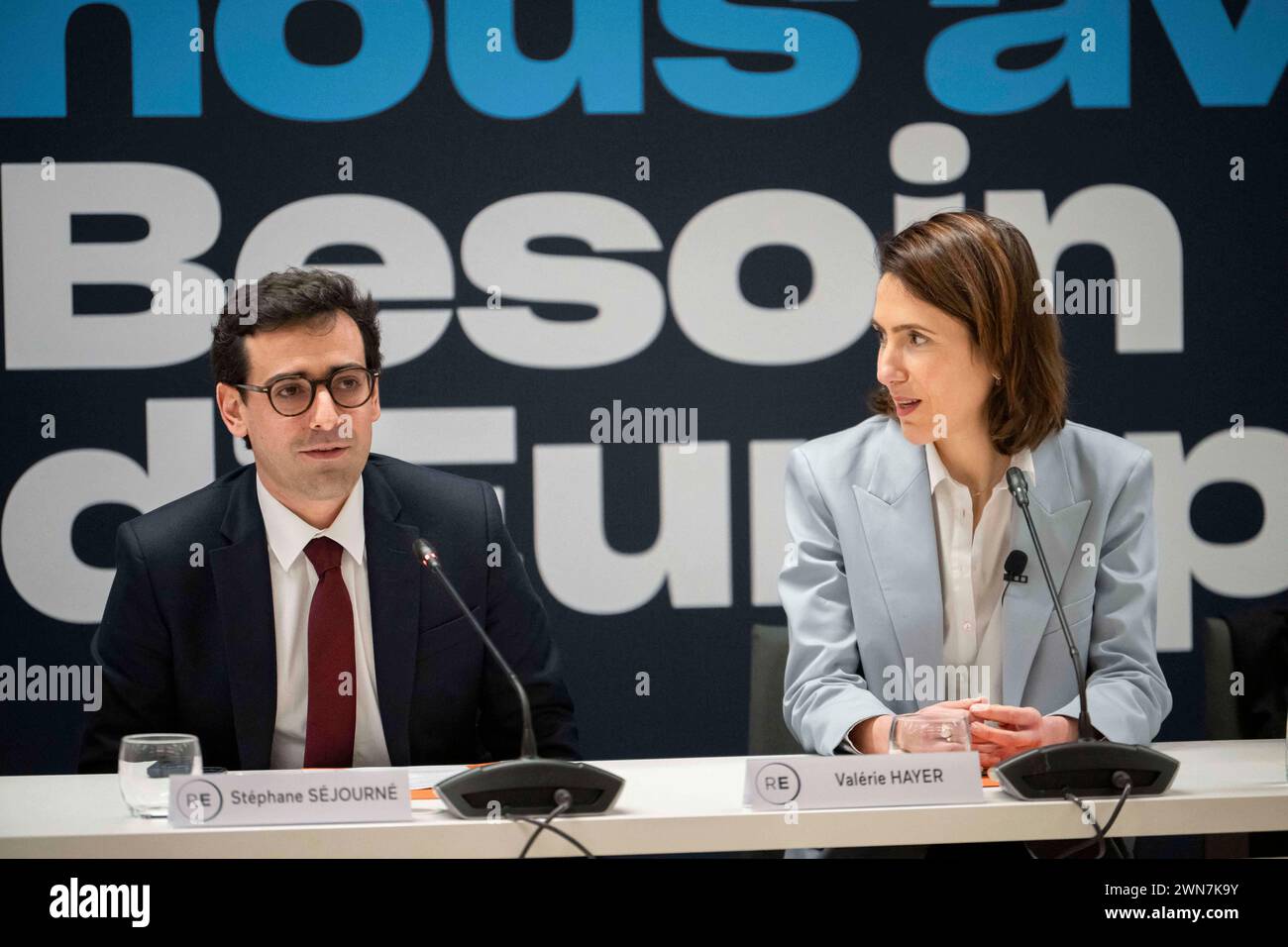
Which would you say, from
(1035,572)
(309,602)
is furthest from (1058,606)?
(309,602)

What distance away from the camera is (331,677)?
2.62 metres

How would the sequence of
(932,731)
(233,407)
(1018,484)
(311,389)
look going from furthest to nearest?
(233,407)
(311,389)
(1018,484)
(932,731)

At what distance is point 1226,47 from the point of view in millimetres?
4082

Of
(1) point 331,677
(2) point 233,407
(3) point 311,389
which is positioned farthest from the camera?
(2) point 233,407

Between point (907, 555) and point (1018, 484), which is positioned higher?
point (1018, 484)

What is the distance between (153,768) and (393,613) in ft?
2.40

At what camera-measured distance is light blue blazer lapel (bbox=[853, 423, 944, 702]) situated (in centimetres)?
265

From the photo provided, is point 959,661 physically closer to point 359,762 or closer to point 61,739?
point 359,762

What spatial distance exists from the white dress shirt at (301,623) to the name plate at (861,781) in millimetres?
938

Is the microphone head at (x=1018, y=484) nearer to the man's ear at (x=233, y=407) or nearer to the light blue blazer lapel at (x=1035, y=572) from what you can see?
the light blue blazer lapel at (x=1035, y=572)

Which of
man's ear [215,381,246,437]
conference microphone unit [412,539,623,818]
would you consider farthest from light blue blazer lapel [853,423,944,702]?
man's ear [215,381,246,437]

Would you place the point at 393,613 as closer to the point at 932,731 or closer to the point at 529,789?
the point at 529,789

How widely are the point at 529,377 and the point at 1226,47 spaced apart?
2376 millimetres

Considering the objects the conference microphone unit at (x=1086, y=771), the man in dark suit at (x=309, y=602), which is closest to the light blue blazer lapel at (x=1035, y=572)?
the conference microphone unit at (x=1086, y=771)
